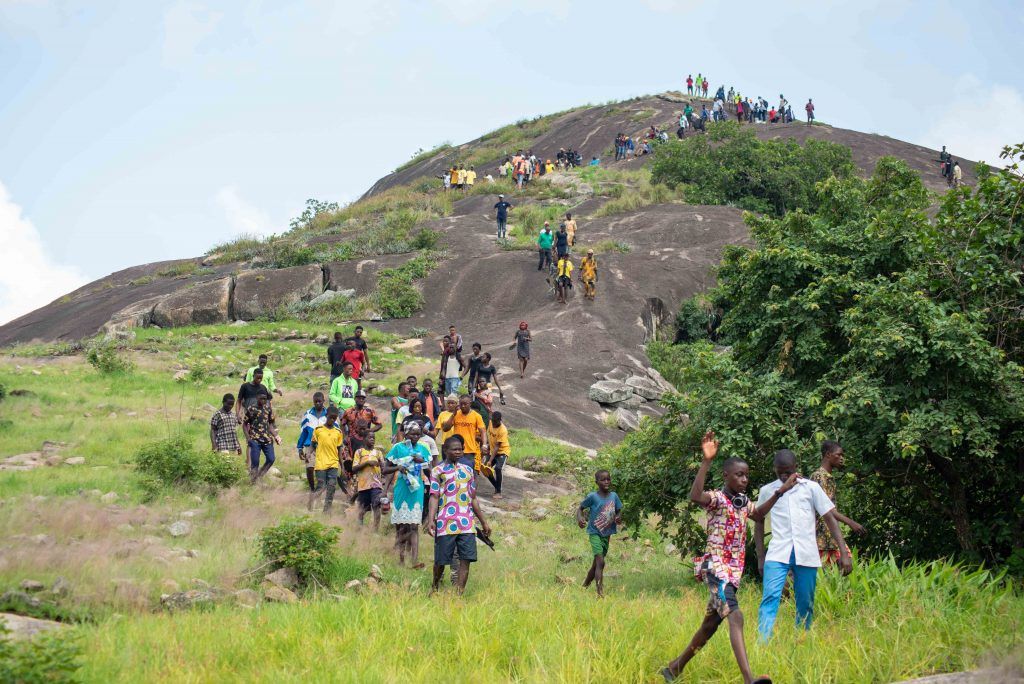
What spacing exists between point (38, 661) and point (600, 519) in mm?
5823

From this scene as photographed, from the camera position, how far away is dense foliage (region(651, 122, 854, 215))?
41.2 meters

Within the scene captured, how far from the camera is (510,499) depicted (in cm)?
1492

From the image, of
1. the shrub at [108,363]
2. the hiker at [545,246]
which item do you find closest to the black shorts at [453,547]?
the shrub at [108,363]

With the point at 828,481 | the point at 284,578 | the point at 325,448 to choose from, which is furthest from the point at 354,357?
the point at 828,481

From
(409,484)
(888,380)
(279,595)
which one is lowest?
(279,595)

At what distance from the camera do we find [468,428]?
12.6 m

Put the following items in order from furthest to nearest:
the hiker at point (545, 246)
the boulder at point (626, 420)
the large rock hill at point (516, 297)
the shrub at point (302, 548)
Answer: the hiker at point (545, 246) → the large rock hill at point (516, 297) → the boulder at point (626, 420) → the shrub at point (302, 548)

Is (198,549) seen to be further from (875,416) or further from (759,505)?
(875,416)

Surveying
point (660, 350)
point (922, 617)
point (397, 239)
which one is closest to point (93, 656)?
point (922, 617)

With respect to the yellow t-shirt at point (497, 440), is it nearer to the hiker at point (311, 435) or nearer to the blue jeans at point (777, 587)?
the hiker at point (311, 435)

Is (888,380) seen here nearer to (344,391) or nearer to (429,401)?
(429,401)

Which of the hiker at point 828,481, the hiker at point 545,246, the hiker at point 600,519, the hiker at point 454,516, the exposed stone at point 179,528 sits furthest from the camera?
the hiker at point 545,246

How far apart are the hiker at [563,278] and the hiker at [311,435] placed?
17.1 metres

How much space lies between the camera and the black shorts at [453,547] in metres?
8.74
